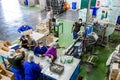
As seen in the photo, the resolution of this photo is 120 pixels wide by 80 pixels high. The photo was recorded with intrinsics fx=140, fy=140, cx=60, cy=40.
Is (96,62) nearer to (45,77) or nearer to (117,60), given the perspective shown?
(117,60)

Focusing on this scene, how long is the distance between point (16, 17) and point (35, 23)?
2.03 metres

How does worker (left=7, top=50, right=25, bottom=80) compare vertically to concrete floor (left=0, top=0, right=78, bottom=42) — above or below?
below

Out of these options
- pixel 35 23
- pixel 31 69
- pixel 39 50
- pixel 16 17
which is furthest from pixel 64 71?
pixel 16 17

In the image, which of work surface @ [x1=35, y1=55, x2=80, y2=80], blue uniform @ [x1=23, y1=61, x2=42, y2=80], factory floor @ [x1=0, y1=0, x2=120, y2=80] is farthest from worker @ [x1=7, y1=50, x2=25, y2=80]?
factory floor @ [x1=0, y1=0, x2=120, y2=80]

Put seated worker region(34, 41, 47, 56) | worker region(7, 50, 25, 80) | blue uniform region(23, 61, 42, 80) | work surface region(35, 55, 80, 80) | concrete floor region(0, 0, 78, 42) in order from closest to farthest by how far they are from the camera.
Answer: work surface region(35, 55, 80, 80) → blue uniform region(23, 61, 42, 80) → worker region(7, 50, 25, 80) → seated worker region(34, 41, 47, 56) → concrete floor region(0, 0, 78, 42)

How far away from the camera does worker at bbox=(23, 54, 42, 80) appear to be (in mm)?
3493

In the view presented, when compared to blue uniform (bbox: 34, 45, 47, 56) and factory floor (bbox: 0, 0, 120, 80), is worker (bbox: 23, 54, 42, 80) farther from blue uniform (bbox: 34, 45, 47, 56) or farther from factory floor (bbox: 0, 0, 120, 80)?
factory floor (bbox: 0, 0, 120, 80)

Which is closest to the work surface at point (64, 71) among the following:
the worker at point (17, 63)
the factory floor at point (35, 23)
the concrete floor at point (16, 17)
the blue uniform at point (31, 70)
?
the blue uniform at point (31, 70)

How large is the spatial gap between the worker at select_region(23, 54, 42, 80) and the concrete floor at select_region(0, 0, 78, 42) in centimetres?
389

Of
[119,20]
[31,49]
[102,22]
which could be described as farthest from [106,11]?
[31,49]

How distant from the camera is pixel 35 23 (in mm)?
9211

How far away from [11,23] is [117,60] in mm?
7182

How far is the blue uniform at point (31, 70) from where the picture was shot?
3.51m

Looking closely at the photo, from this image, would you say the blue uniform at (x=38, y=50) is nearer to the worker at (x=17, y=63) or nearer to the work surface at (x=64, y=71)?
the work surface at (x=64, y=71)
